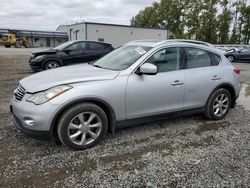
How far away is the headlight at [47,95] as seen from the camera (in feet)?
10.8

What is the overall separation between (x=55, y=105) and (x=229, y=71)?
11.6ft

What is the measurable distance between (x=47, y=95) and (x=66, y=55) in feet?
24.5

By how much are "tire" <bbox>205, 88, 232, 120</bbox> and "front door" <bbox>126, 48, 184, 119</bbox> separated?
2.62 ft

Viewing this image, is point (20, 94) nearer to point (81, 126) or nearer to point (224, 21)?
point (81, 126)

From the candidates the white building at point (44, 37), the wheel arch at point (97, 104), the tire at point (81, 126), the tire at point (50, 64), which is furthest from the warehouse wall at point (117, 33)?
the tire at point (81, 126)

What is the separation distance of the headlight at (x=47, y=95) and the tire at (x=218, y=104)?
2.85 meters

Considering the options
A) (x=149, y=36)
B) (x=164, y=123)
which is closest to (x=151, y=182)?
(x=164, y=123)

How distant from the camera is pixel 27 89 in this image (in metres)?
3.47

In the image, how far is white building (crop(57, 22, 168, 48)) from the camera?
111 ft

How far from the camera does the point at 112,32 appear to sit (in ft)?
117

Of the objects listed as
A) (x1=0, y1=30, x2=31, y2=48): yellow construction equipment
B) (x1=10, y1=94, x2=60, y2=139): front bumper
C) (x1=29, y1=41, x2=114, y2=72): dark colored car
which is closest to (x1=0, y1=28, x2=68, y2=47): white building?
(x1=0, y1=30, x2=31, y2=48): yellow construction equipment

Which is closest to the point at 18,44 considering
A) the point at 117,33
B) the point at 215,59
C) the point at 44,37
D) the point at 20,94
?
the point at 44,37

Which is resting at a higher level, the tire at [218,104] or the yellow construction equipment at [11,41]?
the yellow construction equipment at [11,41]

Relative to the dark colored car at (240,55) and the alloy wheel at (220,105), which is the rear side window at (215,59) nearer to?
the alloy wheel at (220,105)
